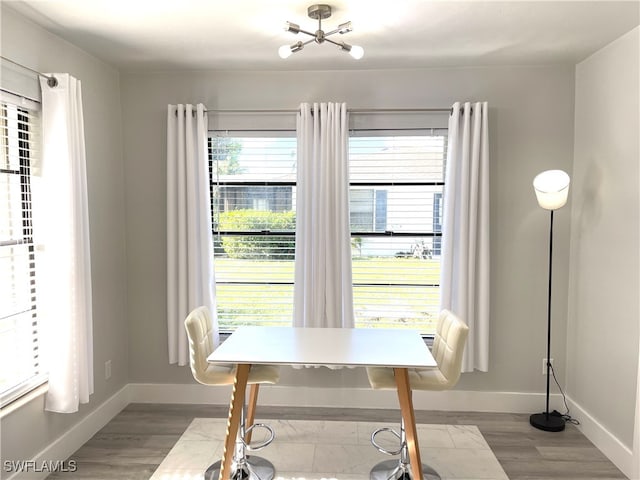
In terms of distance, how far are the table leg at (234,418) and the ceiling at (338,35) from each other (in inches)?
74.2

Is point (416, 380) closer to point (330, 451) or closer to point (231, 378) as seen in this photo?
point (330, 451)

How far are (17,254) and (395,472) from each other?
7.66 ft

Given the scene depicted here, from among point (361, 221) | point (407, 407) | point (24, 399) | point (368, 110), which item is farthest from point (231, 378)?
point (368, 110)

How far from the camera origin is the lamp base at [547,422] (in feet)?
10.2

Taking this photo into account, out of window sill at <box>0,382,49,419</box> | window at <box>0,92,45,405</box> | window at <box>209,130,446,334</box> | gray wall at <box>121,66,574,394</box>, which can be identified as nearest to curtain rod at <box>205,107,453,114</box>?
gray wall at <box>121,66,574,394</box>

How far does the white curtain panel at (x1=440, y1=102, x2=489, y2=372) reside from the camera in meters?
3.17

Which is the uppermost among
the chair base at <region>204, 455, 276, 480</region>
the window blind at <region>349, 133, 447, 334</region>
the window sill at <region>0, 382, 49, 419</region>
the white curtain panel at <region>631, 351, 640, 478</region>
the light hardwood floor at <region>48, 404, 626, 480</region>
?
the window blind at <region>349, 133, 447, 334</region>

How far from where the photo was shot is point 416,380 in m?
2.49

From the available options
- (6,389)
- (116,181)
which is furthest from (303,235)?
(6,389)

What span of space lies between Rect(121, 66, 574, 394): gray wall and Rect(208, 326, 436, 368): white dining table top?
2.79ft

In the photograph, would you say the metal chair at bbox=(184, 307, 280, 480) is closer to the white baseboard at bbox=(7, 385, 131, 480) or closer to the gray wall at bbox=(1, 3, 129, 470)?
the gray wall at bbox=(1, 3, 129, 470)

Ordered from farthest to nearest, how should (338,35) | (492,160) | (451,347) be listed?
(492,160) < (338,35) < (451,347)

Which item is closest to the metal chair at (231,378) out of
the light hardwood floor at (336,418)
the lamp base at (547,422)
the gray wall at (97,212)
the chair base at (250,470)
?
the chair base at (250,470)

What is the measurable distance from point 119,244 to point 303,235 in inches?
54.4
